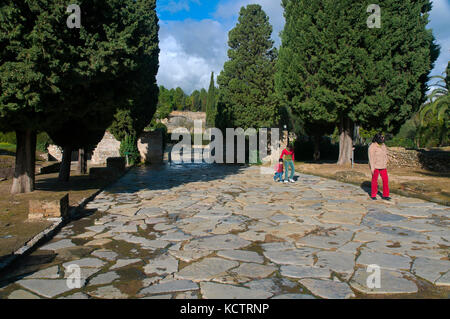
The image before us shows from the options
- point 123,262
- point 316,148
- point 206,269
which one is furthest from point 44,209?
point 316,148

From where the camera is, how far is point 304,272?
3.86 meters

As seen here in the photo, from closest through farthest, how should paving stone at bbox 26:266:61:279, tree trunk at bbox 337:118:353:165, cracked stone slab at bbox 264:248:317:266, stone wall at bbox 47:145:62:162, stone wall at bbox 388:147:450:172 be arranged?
paving stone at bbox 26:266:61:279 → cracked stone slab at bbox 264:248:317:266 → stone wall at bbox 388:147:450:172 → tree trunk at bbox 337:118:353:165 → stone wall at bbox 47:145:62:162

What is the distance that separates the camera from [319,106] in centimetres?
1611

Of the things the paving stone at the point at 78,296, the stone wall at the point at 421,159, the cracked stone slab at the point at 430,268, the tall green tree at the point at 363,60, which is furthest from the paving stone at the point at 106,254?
the stone wall at the point at 421,159

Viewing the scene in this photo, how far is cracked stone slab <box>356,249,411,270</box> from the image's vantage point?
4.02 metres

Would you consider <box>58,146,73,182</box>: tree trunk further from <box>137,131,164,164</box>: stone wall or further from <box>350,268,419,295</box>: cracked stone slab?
<box>137,131,164,164</box>: stone wall

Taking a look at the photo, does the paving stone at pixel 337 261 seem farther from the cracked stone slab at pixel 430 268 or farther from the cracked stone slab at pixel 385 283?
the cracked stone slab at pixel 430 268

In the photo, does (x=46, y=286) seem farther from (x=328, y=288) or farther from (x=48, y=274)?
(x=328, y=288)

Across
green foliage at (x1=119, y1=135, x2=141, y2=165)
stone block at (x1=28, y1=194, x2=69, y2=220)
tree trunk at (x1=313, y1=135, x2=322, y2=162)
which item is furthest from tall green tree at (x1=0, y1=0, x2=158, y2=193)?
tree trunk at (x1=313, y1=135, x2=322, y2=162)

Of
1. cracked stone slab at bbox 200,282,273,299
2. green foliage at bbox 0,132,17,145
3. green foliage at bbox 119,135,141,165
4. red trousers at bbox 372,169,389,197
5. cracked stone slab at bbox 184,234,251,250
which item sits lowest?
cracked stone slab at bbox 200,282,273,299

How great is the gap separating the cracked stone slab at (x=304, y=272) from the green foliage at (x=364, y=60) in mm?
12845

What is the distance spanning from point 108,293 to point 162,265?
0.88 metres

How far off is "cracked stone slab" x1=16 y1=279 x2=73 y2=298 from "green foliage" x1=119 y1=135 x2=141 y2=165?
55.0 ft

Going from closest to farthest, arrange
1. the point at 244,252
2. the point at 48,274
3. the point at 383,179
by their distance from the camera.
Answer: the point at 48,274
the point at 244,252
the point at 383,179
